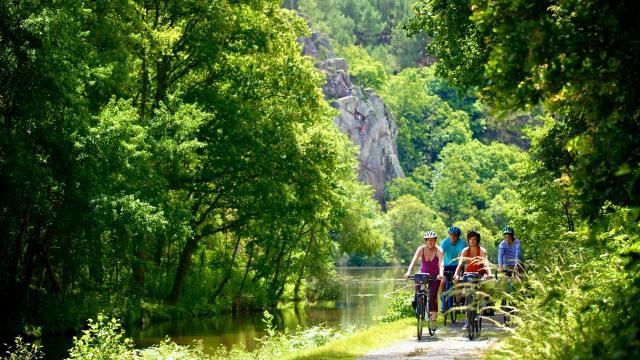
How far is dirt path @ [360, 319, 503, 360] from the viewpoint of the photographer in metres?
12.1

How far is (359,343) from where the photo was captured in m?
14.1

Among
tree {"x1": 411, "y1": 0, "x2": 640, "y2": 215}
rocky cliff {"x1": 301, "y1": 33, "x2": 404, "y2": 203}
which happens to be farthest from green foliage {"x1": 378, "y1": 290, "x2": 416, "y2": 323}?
rocky cliff {"x1": 301, "y1": 33, "x2": 404, "y2": 203}

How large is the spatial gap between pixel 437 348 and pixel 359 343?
4.93ft

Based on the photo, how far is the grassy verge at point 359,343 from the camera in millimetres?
12489

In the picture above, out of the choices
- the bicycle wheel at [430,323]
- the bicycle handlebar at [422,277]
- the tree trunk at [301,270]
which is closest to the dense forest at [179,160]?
the tree trunk at [301,270]

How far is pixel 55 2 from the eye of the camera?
2308 cm

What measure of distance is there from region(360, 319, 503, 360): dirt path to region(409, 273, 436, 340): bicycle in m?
0.20

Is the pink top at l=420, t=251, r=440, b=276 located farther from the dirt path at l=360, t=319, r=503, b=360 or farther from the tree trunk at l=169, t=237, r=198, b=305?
the tree trunk at l=169, t=237, r=198, b=305

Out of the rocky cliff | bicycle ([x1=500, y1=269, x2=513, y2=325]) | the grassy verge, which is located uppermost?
the rocky cliff

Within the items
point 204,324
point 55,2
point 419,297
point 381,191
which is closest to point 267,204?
point 204,324

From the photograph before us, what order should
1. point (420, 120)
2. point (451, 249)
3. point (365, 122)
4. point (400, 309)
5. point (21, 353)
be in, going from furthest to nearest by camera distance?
point (420, 120)
point (365, 122)
point (400, 309)
point (451, 249)
point (21, 353)

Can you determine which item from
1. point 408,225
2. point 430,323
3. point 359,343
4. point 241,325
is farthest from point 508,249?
point 408,225

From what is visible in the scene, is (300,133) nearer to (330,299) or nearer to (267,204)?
(267,204)

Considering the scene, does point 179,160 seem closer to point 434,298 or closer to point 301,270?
point 434,298
